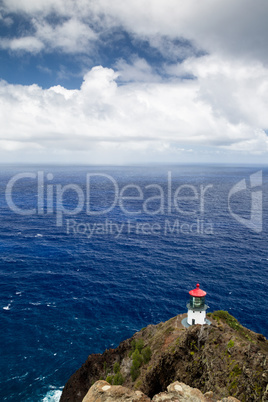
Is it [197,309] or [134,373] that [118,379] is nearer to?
[134,373]

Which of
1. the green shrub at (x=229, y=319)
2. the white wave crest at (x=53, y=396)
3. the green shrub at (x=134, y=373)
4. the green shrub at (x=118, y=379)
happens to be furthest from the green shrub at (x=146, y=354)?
the white wave crest at (x=53, y=396)

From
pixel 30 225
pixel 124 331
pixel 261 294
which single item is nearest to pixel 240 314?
pixel 261 294

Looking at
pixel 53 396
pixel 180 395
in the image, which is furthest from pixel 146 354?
pixel 180 395

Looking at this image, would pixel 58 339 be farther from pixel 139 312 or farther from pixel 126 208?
pixel 126 208

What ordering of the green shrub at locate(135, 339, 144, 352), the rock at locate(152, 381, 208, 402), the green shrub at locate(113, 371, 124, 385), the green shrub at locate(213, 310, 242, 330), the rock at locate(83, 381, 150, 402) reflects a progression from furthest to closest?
the green shrub at locate(213, 310, 242, 330) → the green shrub at locate(135, 339, 144, 352) → the green shrub at locate(113, 371, 124, 385) → the rock at locate(83, 381, 150, 402) → the rock at locate(152, 381, 208, 402)

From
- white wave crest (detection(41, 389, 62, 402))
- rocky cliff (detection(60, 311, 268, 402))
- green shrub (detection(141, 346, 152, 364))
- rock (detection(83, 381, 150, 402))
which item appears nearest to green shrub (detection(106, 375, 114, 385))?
rocky cliff (detection(60, 311, 268, 402))

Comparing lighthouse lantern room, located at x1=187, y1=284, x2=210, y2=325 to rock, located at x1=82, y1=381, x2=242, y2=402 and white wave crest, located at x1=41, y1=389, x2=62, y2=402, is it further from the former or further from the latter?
white wave crest, located at x1=41, y1=389, x2=62, y2=402

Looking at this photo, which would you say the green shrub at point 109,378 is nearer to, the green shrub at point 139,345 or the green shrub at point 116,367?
the green shrub at point 116,367
